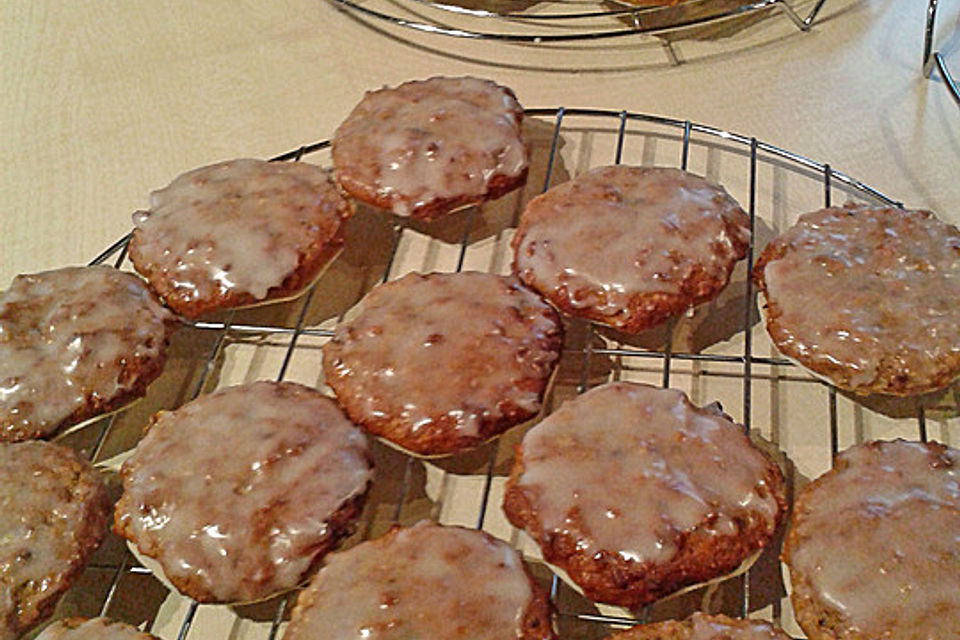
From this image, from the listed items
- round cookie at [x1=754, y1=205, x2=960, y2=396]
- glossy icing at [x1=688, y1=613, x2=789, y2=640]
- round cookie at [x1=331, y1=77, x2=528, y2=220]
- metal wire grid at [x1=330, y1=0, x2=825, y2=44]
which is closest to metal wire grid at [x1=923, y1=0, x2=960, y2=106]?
metal wire grid at [x1=330, y1=0, x2=825, y2=44]

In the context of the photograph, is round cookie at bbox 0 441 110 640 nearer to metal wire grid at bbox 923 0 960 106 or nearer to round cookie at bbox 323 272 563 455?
round cookie at bbox 323 272 563 455

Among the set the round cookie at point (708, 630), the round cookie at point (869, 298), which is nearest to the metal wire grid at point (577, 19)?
the round cookie at point (869, 298)

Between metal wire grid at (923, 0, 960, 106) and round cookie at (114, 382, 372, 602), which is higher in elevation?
metal wire grid at (923, 0, 960, 106)

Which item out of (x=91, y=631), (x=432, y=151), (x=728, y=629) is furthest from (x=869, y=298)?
(x=91, y=631)

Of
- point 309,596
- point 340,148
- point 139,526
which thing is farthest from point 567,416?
point 340,148

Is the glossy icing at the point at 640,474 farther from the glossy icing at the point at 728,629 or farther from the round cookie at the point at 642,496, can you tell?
the glossy icing at the point at 728,629

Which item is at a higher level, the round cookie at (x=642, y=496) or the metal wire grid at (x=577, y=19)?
the metal wire grid at (x=577, y=19)

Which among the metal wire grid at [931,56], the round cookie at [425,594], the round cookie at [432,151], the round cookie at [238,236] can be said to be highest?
the metal wire grid at [931,56]

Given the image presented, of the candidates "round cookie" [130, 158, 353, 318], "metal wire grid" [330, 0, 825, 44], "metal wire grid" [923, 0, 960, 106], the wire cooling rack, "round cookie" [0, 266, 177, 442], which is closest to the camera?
the wire cooling rack
